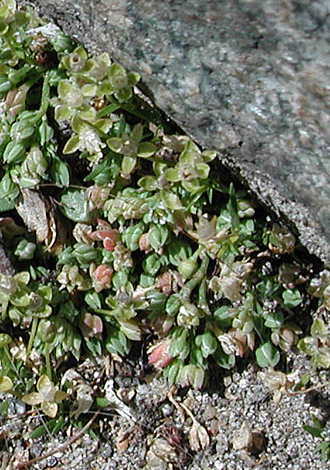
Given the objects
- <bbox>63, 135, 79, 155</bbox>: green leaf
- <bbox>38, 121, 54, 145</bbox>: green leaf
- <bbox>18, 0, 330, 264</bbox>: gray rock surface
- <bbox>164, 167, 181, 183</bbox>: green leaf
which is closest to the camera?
<bbox>18, 0, 330, 264</bbox>: gray rock surface

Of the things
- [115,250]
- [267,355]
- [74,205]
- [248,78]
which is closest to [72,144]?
[74,205]

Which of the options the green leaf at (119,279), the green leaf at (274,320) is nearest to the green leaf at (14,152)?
the green leaf at (119,279)

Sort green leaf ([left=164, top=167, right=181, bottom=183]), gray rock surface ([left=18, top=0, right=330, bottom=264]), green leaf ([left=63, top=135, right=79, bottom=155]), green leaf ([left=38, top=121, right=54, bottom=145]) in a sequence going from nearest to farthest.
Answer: gray rock surface ([left=18, top=0, right=330, bottom=264])
green leaf ([left=164, top=167, right=181, bottom=183])
green leaf ([left=63, top=135, right=79, bottom=155])
green leaf ([left=38, top=121, right=54, bottom=145])

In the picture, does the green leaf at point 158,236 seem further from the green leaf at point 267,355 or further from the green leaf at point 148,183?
the green leaf at point 267,355

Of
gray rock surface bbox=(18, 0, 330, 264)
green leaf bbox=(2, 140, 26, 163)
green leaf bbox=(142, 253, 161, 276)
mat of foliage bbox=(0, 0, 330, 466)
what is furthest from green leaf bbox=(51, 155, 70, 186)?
gray rock surface bbox=(18, 0, 330, 264)

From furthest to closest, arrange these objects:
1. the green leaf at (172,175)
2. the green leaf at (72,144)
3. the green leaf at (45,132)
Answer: the green leaf at (45,132) < the green leaf at (72,144) < the green leaf at (172,175)

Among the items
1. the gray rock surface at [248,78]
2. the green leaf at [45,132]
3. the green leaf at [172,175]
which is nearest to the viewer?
the gray rock surface at [248,78]

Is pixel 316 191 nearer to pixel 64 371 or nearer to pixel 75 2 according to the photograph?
pixel 75 2

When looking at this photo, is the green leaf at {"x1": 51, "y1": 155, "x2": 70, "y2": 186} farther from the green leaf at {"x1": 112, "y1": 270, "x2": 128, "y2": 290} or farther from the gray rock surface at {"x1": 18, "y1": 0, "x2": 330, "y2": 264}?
the gray rock surface at {"x1": 18, "y1": 0, "x2": 330, "y2": 264}
